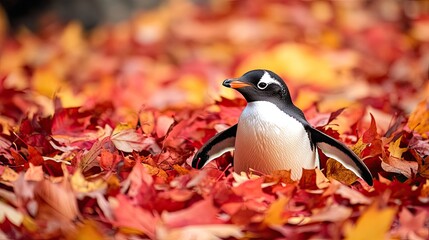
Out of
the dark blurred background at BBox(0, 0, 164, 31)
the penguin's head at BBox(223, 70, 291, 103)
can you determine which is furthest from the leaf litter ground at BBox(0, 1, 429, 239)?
the dark blurred background at BBox(0, 0, 164, 31)

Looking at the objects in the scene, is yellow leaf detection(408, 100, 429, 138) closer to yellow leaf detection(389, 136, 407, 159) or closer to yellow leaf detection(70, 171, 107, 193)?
yellow leaf detection(389, 136, 407, 159)

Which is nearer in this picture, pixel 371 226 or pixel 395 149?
pixel 371 226

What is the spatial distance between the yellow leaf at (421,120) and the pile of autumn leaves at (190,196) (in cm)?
12

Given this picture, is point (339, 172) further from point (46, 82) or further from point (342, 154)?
point (46, 82)

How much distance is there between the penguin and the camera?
70.9 inches

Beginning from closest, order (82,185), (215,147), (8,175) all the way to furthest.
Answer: (82,185) < (8,175) < (215,147)

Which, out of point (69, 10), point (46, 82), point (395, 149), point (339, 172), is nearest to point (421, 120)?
point (395, 149)

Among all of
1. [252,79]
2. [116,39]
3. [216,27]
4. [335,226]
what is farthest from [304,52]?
[335,226]

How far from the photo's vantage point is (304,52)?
4289mm

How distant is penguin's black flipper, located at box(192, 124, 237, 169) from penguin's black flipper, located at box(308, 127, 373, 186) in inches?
7.9

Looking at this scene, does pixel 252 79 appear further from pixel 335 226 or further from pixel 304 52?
pixel 304 52

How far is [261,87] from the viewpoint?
1.86 m

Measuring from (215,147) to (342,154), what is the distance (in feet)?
1.00

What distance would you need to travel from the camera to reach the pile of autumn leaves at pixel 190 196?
5.07 feet
